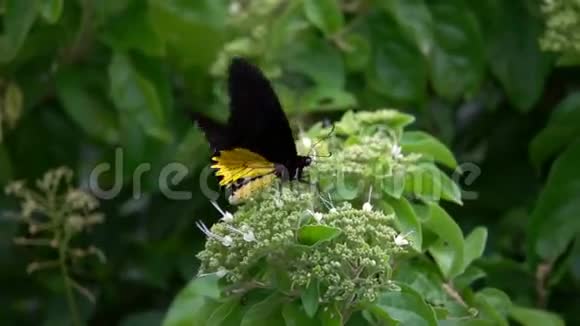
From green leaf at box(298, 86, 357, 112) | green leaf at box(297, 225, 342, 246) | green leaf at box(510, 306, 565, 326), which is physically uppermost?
green leaf at box(297, 225, 342, 246)

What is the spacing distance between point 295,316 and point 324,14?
78cm

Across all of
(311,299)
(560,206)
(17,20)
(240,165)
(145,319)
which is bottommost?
(145,319)

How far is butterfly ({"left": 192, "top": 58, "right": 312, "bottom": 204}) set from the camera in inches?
51.2

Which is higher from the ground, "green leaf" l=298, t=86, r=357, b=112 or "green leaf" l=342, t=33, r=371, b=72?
"green leaf" l=342, t=33, r=371, b=72

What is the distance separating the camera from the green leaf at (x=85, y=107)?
6.37 ft

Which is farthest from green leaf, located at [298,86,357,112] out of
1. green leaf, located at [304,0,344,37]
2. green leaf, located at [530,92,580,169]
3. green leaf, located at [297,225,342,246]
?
green leaf, located at [297,225,342,246]

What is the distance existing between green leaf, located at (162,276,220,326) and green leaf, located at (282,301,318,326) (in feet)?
0.68

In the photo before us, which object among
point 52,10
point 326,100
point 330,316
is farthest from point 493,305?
point 52,10

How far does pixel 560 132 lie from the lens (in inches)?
68.7

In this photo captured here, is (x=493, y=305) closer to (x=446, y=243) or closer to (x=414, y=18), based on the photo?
(x=446, y=243)

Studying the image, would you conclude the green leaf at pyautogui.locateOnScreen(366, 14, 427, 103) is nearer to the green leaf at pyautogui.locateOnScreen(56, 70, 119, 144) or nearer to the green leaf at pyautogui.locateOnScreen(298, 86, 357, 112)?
the green leaf at pyautogui.locateOnScreen(298, 86, 357, 112)

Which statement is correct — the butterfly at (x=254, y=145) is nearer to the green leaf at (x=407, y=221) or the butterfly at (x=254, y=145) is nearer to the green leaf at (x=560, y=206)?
the green leaf at (x=407, y=221)

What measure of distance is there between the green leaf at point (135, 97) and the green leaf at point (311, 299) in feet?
2.56

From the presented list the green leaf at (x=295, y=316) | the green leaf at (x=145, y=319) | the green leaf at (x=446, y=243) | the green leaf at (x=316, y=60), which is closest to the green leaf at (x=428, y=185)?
the green leaf at (x=446, y=243)
